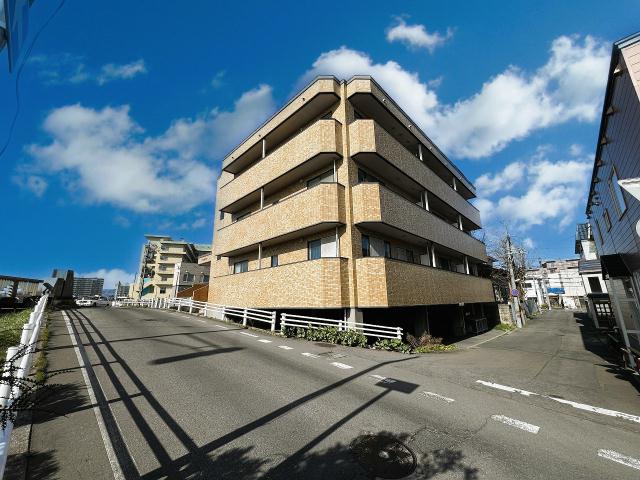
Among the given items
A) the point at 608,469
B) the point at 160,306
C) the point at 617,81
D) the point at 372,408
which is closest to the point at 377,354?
the point at 372,408

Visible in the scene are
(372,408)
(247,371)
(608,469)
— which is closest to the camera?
(608,469)

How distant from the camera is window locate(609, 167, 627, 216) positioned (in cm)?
1021

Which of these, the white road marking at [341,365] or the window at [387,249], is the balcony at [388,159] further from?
the white road marking at [341,365]

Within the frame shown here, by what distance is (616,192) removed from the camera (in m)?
10.9

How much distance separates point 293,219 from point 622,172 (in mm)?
13322

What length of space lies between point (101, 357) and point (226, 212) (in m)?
17.4

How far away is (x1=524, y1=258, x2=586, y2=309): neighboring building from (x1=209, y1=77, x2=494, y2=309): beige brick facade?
2647 inches

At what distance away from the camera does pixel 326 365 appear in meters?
9.02

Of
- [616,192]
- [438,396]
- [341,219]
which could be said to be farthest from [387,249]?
[438,396]

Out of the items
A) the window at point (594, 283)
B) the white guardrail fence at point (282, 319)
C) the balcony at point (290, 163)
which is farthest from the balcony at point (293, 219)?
the window at point (594, 283)

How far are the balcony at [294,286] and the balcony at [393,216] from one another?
8.88 ft

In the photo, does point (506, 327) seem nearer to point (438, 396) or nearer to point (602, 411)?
point (602, 411)

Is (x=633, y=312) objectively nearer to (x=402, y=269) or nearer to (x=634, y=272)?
(x=634, y=272)

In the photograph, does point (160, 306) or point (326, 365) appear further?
point (160, 306)
